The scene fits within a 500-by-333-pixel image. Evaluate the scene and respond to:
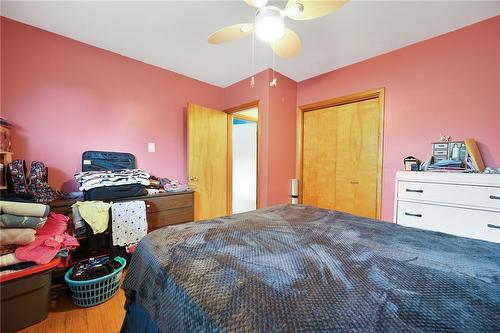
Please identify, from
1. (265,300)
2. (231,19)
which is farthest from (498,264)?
(231,19)

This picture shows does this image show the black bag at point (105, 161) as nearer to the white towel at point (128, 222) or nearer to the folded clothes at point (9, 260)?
the white towel at point (128, 222)

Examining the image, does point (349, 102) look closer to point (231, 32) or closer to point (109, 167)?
point (231, 32)

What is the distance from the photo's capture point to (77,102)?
2.07m

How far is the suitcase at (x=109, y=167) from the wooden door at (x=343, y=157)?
2.35 metres

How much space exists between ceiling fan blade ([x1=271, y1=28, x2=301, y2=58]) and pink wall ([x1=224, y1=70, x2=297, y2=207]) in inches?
40.6

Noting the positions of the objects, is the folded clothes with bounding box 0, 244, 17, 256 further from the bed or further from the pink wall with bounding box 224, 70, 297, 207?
the pink wall with bounding box 224, 70, 297, 207

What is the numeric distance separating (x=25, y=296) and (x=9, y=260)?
277mm

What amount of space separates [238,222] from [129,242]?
133cm

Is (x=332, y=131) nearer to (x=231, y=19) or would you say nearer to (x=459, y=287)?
(x=231, y=19)

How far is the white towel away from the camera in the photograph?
1.80m

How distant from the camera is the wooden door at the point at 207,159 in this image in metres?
2.81

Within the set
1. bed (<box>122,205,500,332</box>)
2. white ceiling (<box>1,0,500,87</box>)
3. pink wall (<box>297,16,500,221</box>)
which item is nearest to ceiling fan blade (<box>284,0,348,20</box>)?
white ceiling (<box>1,0,500,87</box>)

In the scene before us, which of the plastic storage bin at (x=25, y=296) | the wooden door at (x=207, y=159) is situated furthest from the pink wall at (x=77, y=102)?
the plastic storage bin at (x=25, y=296)

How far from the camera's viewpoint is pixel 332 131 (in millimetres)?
2852
